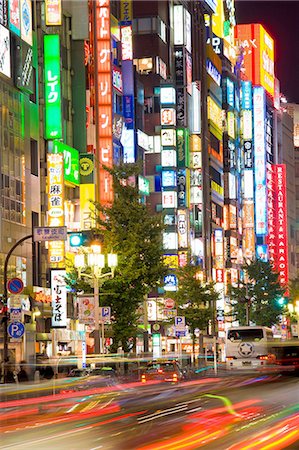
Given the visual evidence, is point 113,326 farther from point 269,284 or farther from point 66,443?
point 269,284

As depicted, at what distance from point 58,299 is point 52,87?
13082 millimetres

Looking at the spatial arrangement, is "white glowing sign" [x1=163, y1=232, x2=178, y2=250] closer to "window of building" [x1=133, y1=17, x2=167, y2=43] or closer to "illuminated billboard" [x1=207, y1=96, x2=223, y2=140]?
"window of building" [x1=133, y1=17, x2=167, y2=43]

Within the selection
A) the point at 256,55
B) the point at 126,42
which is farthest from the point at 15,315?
the point at 256,55

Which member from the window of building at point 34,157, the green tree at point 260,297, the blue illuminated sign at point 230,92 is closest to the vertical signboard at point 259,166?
the blue illuminated sign at point 230,92

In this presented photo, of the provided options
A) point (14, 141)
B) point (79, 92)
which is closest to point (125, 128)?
point (79, 92)

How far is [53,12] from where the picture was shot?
243ft

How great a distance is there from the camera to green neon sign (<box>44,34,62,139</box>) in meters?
72.0

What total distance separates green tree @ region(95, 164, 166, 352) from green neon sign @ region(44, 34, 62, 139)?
592 inches

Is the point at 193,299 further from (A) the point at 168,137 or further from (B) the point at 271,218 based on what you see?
(B) the point at 271,218

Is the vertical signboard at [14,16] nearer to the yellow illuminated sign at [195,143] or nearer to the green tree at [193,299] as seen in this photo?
the green tree at [193,299]

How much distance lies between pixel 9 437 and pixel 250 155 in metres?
123

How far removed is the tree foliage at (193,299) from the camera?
87.2 metres

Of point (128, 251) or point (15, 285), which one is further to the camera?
point (128, 251)

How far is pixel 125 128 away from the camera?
86.1 meters
